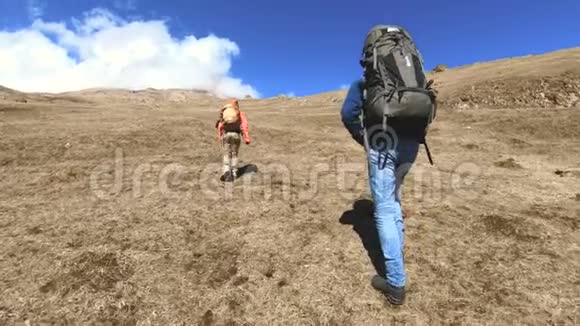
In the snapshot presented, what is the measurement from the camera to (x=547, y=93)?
26469 mm

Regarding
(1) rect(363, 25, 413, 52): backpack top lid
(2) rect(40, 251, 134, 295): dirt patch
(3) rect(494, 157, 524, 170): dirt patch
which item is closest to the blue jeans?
(1) rect(363, 25, 413, 52): backpack top lid

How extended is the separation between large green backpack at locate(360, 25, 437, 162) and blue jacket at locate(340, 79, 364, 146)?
0.11m

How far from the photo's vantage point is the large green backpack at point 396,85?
16.3ft

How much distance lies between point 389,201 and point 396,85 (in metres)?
1.62

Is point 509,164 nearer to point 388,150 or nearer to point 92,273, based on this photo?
point 388,150

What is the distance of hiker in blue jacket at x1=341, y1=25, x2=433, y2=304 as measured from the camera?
16.8 ft

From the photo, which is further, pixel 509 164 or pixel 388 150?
pixel 509 164

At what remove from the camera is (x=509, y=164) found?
14.4 meters

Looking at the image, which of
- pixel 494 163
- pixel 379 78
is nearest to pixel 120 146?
pixel 379 78

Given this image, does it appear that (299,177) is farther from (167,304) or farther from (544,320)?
(544,320)

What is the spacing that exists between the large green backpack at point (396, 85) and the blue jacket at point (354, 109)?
0.11 metres

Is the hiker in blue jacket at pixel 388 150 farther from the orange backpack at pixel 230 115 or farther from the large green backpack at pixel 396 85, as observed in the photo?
the orange backpack at pixel 230 115

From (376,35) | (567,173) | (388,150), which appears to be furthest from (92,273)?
(567,173)

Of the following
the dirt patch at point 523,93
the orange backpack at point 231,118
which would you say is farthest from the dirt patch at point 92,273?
the dirt patch at point 523,93
